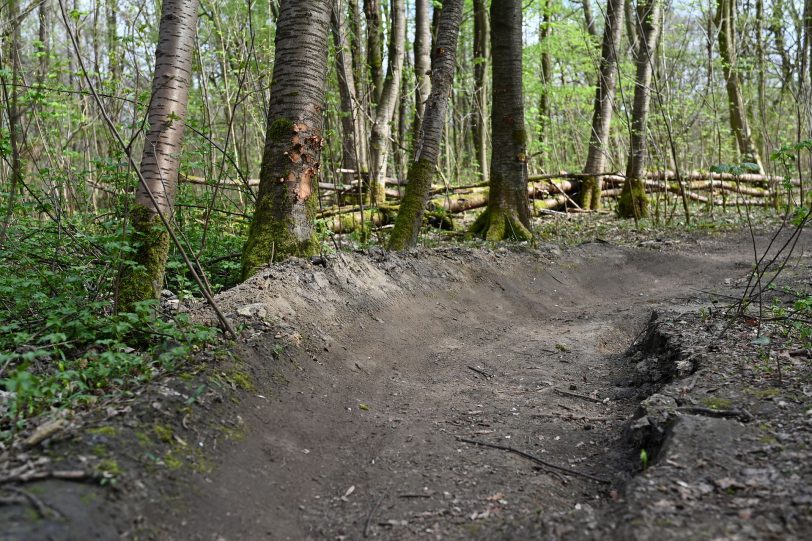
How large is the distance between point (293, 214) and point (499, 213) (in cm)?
491

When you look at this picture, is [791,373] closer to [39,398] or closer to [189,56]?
[39,398]

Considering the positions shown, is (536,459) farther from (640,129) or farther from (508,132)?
(640,129)

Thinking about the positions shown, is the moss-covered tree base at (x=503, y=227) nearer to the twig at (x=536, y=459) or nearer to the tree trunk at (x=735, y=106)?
the twig at (x=536, y=459)

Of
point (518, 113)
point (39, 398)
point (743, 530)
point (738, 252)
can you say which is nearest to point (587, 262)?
point (518, 113)

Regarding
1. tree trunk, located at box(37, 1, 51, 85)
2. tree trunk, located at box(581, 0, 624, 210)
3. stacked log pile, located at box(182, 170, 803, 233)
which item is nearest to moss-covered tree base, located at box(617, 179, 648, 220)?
stacked log pile, located at box(182, 170, 803, 233)

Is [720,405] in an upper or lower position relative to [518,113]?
lower

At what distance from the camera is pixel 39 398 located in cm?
305

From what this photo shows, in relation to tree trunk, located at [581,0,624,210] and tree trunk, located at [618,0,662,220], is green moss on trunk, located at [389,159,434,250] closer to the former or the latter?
tree trunk, located at [581,0,624,210]

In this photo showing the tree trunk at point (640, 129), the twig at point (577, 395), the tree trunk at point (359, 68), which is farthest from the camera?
the tree trunk at point (640, 129)

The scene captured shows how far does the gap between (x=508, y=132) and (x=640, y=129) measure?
4.69 metres

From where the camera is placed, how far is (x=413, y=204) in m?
8.34

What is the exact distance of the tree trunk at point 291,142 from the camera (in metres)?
5.89

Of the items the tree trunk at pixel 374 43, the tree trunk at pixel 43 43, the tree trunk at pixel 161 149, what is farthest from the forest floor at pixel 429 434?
the tree trunk at pixel 374 43

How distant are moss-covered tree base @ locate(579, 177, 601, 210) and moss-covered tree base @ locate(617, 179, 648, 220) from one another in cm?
114
